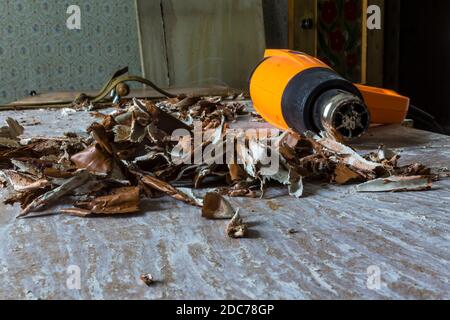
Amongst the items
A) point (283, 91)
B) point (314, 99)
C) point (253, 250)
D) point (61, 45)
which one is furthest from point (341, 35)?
point (253, 250)

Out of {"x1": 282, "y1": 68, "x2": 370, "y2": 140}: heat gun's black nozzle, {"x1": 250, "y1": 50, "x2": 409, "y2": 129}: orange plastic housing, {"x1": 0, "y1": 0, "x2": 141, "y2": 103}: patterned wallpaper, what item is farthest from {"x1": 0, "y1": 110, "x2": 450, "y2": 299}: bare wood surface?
{"x1": 0, "y1": 0, "x2": 141, "y2": 103}: patterned wallpaper

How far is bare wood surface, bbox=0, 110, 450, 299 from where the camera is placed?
0.45 m

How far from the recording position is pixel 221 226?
2.03ft

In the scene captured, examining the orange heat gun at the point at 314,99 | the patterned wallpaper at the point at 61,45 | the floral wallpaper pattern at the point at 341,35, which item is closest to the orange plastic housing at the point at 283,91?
the orange heat gun at the point at 314,99

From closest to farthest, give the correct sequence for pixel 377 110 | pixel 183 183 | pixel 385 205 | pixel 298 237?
pixel 298 237 → pixel 385 205 → pixel 183 183 → pixel 377 110

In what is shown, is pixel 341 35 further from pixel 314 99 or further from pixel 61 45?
pixel 314 99

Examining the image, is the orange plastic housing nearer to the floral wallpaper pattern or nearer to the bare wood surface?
the bare wood surface

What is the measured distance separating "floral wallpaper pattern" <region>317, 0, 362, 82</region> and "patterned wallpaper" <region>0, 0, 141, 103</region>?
1.15 meters

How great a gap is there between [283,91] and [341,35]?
2.40m

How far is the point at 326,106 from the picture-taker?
0.98m

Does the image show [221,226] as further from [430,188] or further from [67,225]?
[430,188]

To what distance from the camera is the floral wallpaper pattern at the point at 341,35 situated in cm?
329
